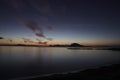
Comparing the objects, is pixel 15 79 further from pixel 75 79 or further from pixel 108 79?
pixel 108 79

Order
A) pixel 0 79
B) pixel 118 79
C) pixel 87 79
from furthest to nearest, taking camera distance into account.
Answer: pixel 0 79, pixel 87 79, pixel 118 79

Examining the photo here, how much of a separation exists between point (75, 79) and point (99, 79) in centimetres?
204

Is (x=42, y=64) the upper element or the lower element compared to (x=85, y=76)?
lower

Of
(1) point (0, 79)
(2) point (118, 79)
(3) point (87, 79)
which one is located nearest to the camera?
(2) point (118, 79)

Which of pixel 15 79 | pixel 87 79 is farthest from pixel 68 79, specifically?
pixel 15 79

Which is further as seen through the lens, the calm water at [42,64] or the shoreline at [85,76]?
the calm water at [42,64]

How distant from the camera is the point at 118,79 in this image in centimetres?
1002

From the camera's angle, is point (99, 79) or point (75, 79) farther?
point (75, 79)

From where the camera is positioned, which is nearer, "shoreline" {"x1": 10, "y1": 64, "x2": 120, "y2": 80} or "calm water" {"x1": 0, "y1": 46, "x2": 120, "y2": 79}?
"shoreline" {"x1": 10, "y1": 64, "x2": 120, "y2": 80}

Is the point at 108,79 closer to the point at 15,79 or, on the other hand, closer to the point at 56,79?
the point at 56,79

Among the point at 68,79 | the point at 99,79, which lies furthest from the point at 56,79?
the point at 99,79

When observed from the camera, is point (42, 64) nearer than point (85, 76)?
No

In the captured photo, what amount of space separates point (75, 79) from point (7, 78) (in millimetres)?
8126

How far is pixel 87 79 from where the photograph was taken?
10820mm
